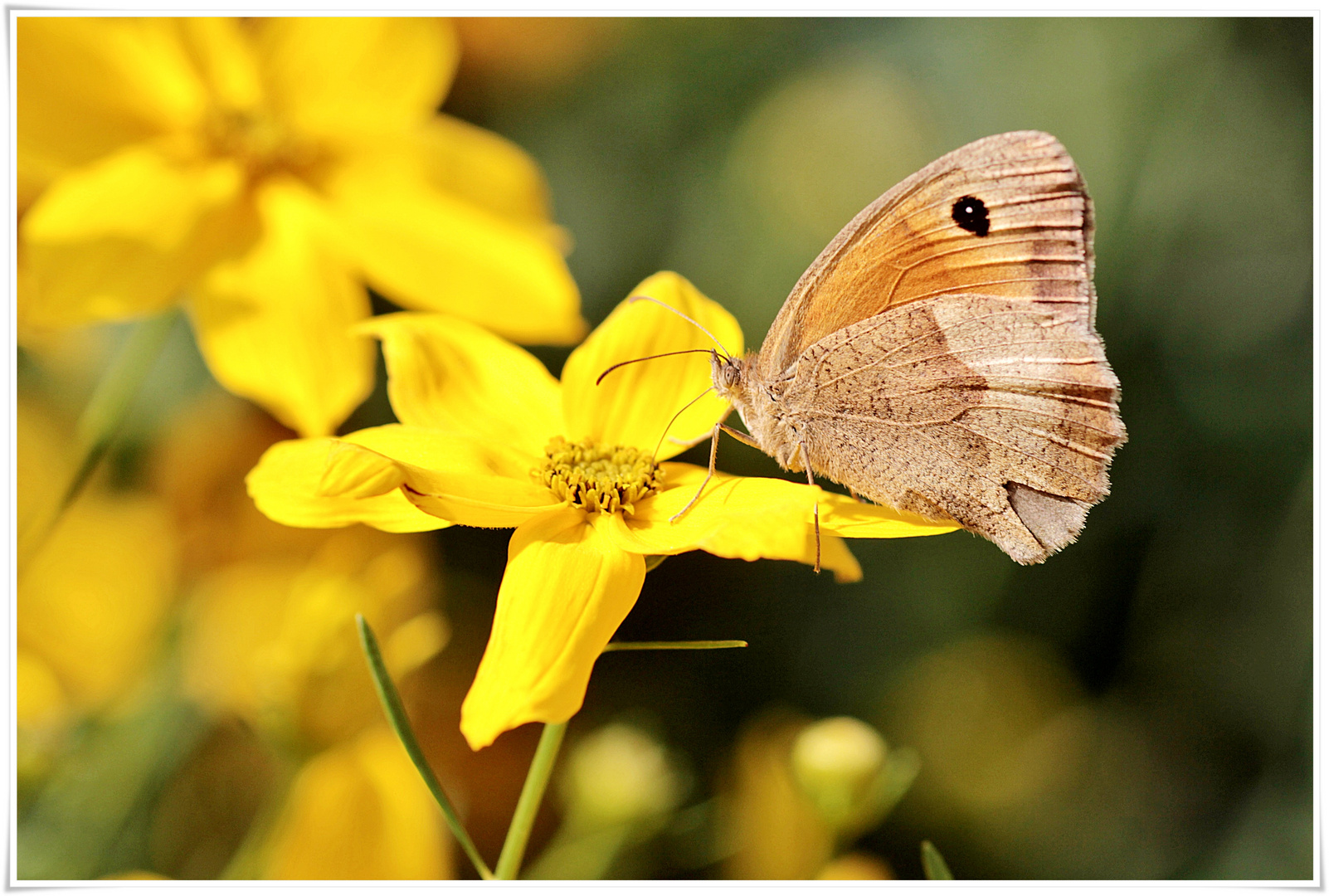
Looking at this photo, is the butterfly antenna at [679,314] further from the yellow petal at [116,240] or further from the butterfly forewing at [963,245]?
the yellow petal at [116,240]

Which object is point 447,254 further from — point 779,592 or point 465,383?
point 779,592

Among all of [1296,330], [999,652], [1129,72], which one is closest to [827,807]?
[999,652]

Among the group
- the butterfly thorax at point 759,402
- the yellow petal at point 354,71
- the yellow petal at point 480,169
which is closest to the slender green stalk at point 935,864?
the butterfly thorax at point 759,402

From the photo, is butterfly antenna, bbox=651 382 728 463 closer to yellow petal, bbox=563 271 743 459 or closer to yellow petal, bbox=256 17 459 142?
yellow petal, bbox=563 271 743 459

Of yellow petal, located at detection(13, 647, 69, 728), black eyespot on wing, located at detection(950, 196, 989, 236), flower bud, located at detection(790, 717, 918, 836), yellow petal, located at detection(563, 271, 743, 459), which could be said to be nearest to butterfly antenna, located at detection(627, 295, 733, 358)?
yellow petal, located at detection(563, 271, 743, 459)

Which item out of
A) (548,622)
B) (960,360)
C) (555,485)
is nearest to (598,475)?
(555,485)

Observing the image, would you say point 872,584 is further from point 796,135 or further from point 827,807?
point 796,135
